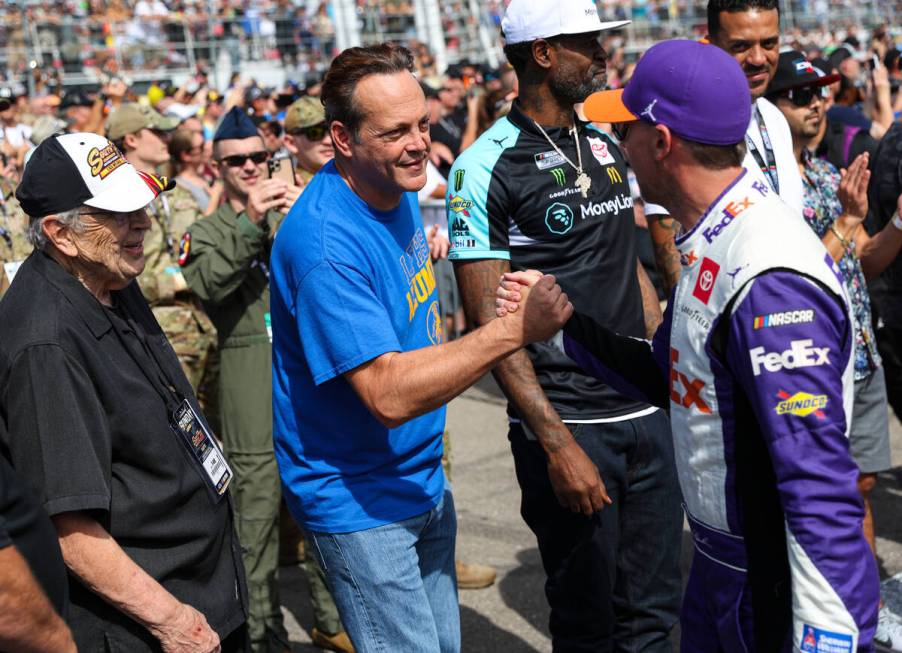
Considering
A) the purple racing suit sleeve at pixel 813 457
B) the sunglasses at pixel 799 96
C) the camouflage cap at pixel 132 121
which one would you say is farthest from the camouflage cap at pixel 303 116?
the purple racing suit sleeve at pixel 813 457

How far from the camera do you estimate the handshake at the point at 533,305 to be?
2619mm

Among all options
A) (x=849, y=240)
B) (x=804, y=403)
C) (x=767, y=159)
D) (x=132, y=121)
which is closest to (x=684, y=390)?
(x=804, y=403)

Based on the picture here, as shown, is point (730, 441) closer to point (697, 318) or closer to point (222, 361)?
point (697, 318)

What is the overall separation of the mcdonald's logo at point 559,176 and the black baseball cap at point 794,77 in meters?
1.42

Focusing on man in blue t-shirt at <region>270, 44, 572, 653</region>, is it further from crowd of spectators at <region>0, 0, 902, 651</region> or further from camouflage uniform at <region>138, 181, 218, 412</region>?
camouflage uniform at <region>138, 181, 218, 412</region>

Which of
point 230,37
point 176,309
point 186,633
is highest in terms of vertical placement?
point 230,37

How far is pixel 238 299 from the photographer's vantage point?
15.0ft

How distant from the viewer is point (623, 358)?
2.84m

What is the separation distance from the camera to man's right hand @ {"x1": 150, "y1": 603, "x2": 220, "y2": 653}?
100 inches

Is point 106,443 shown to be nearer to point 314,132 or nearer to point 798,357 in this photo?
point 798,357

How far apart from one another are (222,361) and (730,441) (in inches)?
112

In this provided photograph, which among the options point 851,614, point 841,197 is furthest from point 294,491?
point 841,197

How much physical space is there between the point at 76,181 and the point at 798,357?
1750 millimetres

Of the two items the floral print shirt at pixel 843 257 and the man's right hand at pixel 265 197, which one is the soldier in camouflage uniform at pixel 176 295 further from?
the floral print shirt at pixel 843 257
